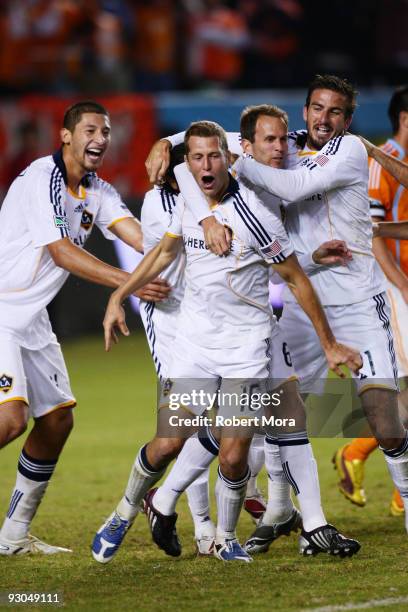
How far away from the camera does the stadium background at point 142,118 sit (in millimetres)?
5488

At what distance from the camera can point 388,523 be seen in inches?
266

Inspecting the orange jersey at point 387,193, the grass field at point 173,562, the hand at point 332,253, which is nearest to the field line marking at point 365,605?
the grass field at point 173,562

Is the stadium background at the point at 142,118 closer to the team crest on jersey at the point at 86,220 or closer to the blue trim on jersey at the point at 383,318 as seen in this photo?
the blue trim on jersey at the point at 383,318

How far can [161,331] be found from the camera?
6391 millimetres

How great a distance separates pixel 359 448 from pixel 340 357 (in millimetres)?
1840

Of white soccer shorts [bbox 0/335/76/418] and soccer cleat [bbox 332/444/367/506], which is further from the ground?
white soccer shorts [bbox 0/335/76/418]

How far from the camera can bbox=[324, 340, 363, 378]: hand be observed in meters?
5.64

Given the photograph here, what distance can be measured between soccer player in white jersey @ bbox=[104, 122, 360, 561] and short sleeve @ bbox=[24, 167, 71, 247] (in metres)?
0.54

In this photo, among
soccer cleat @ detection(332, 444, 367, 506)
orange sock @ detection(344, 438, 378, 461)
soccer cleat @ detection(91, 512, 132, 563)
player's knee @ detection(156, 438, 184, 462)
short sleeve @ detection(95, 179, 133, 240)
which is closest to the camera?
player's knee @ detection(156, 438, 184, 462)

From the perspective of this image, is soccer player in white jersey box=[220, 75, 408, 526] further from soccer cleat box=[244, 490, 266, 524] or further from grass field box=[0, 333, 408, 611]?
soccer cleat box=[244, 490, 266, 524]

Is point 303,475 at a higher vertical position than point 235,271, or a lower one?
lower

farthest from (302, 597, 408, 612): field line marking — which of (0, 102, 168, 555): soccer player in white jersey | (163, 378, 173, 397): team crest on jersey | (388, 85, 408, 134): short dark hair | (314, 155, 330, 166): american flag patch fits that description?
(388, 85, 408, 134): short dark hair

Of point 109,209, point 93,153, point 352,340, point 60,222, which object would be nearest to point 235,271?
point 352,340

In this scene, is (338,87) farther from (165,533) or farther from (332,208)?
(165,533)
